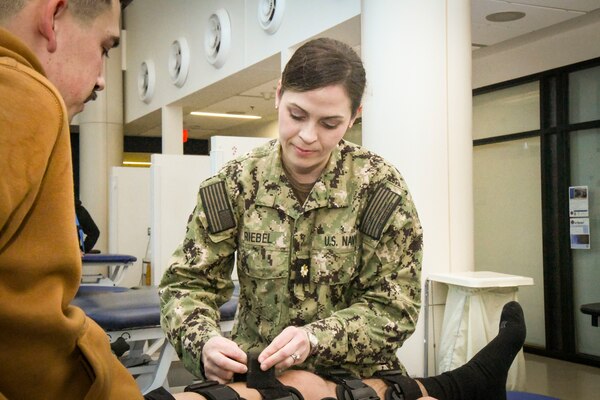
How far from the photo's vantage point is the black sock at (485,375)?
63.2 inches

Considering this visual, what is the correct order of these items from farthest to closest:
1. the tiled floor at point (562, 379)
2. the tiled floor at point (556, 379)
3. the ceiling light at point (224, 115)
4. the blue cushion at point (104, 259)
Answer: the ceiling light at point (224, 115), the blue cushion at point (104, 259), the tiled floor at point (562, 379), the tiled floor at point (556, 379)

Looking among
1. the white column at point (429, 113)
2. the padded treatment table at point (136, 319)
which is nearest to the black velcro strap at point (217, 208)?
the padded treatment table at point (136, 319)

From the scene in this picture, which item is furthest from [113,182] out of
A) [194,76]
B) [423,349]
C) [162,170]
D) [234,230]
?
[234,230]

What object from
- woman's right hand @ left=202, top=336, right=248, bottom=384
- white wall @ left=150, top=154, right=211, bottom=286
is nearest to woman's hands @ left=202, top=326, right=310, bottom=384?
woman's right hand @ left=202, top=336, right=248, bottom=384

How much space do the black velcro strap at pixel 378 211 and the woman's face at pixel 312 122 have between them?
0.16 meters

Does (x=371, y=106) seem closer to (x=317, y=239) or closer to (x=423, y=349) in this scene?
(x=423, y=349)

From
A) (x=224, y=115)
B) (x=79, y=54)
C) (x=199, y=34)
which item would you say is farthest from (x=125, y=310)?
(x=224, y=115)

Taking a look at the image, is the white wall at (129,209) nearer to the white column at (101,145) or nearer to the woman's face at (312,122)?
the white column at (101,145)

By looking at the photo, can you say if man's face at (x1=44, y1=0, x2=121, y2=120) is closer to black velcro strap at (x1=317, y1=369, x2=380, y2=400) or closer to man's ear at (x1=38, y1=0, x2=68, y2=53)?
man's ear at (x1=38, y1=0, x2=68, y2=53)

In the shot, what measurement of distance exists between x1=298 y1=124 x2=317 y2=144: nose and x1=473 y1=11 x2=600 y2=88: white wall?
407 cm

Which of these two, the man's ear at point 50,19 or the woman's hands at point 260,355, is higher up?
the man's ear at point 50,19

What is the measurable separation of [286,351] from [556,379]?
4.06m

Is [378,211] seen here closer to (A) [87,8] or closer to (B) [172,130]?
(A) [87,8]

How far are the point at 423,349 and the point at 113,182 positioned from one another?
4.91 metres
